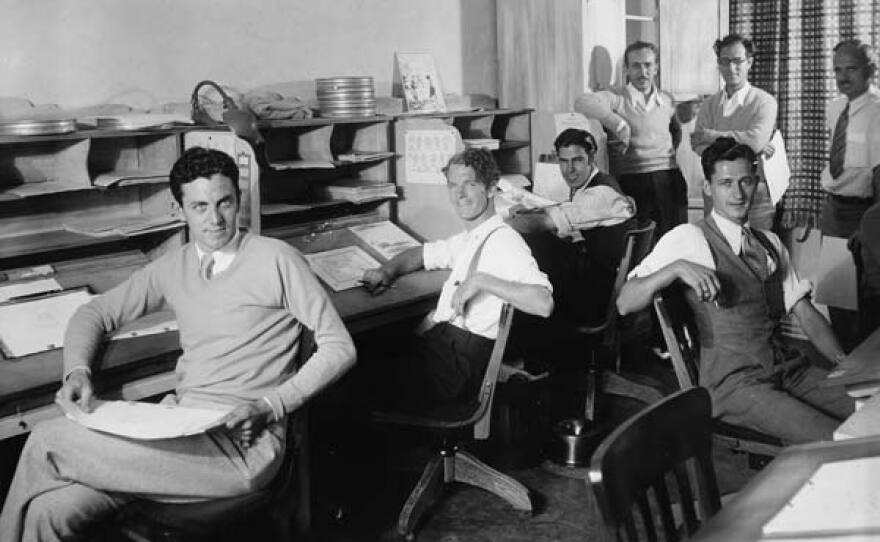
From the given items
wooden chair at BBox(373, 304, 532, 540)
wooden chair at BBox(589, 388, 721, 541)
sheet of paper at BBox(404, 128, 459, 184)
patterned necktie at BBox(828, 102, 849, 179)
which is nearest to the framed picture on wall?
sheet of paper at BBox(404, 128, 459, 184)

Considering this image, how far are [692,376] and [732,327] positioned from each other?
0.76 ft

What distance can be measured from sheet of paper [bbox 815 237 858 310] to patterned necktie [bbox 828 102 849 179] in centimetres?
44

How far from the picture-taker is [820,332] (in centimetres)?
291

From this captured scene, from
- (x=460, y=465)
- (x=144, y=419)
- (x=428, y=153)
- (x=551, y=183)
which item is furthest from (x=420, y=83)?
(x=144, y=419)

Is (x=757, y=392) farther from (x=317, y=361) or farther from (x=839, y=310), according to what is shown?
(x=839, y=310)

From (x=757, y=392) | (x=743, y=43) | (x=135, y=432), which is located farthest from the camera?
(x=743, y=43)

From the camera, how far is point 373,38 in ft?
15.2

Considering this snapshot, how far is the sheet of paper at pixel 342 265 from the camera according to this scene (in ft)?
11.9

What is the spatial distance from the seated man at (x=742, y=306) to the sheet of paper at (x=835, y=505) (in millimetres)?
942

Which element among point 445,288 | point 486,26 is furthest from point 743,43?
point 445,288

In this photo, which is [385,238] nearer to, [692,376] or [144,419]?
[692,376]

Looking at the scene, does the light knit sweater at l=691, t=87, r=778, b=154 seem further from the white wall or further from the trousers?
the trousers

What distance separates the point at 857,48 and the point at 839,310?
1442 mm

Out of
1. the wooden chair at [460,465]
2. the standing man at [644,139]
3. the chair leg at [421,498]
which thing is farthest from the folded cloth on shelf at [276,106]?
the standing man at [644,139]
